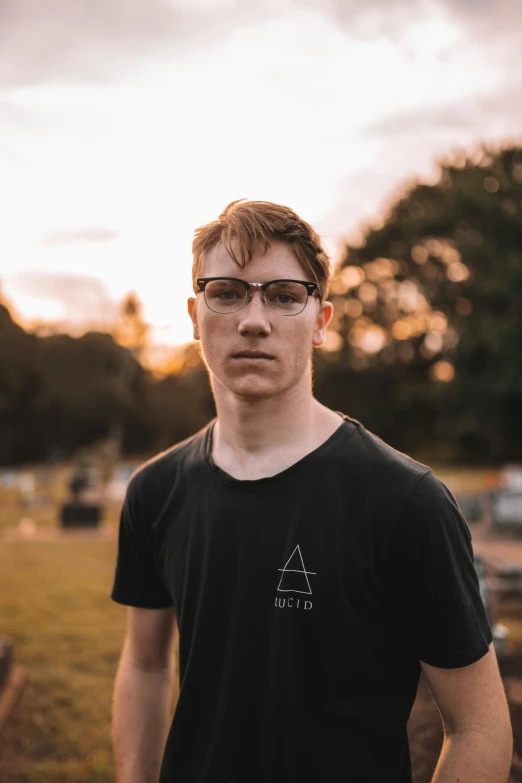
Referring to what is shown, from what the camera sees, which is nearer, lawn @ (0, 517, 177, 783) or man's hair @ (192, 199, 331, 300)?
man's hair @ (192, 199, 331, 300)

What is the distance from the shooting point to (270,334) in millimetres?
1973

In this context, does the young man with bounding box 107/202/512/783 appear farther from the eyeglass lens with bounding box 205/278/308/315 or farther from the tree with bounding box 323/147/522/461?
the tree with bounding box 323/147/522/461

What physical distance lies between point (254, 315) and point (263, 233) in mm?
237

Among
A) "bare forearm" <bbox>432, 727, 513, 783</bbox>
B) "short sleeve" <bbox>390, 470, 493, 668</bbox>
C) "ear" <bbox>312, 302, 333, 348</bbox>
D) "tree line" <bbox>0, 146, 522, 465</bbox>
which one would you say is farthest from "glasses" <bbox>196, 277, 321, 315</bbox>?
"tree line" <bbox>0, 146, 522, 465</bbox>

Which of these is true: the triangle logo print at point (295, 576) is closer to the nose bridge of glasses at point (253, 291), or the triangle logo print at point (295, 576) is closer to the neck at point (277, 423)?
the neck at point (277, 423)

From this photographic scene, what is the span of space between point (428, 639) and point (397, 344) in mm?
29281

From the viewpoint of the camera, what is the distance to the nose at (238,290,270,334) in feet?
6.39

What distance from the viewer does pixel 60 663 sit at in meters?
6.46

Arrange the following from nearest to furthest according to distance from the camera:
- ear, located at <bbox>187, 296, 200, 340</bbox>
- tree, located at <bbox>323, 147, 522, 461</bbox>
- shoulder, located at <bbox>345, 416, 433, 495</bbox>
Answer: shoulder, located at <bbox>345, 416, 433, 495</bbox>, ear, located at <bbox>187, 296, 200, 340</bbox>, tree, located at <bbox>323, 147, 522, 461</bbox>

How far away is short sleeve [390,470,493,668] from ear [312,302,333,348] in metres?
0.63

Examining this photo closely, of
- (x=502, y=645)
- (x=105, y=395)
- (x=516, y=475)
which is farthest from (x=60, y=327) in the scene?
(x=502, y=645)

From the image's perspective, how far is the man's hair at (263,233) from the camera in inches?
76.6

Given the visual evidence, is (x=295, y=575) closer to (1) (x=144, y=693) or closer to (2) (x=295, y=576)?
(2) (x=295, y=576)

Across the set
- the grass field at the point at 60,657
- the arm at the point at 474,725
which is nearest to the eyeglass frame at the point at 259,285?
the arm at the point at 474,725
